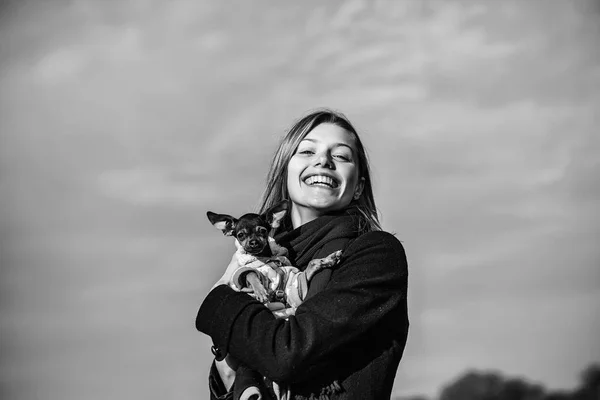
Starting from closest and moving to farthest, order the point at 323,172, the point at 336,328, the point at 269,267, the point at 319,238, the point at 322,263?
the point at 336,328 → the point at 322,263 → the point at 269,267 → the point at 319,238 → the point at 323,172

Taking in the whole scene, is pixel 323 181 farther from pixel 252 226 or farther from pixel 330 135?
pixel 252 226

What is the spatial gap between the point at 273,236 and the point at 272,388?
1.04m

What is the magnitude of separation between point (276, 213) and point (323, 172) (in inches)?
15.6

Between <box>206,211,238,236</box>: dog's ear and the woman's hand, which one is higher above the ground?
<box>206,211,238,236</box>: dog's ear

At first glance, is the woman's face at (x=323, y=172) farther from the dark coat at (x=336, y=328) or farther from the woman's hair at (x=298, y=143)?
the dark coat at (x=336, y=328)

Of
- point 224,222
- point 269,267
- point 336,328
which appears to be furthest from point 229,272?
point 336,328

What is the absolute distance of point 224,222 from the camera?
14.6 feet

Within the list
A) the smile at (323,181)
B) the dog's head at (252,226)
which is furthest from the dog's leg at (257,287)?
the smile at (323,181)

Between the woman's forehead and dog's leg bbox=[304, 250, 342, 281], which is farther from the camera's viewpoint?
the woman's forehead

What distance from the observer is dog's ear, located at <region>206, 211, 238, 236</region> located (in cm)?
438

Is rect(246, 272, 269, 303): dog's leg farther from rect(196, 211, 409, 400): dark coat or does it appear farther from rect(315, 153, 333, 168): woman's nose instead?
rect(315, 153, 333, 168): woman's nose

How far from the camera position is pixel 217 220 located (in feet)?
14.7

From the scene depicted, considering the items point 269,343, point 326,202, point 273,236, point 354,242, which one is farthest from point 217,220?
point 269,343

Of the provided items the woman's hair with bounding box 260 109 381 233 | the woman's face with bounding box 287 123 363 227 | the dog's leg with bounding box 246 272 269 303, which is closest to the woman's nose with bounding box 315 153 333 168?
the woman's face with bounding box 287 123 363 227
